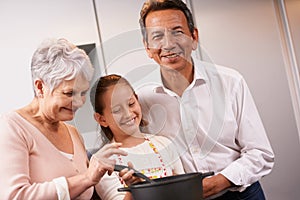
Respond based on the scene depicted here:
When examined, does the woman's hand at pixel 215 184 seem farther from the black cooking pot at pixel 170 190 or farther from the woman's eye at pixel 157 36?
the woman's eye at pixel 157 36

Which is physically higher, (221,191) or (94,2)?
(94,2)

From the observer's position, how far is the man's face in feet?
3.21

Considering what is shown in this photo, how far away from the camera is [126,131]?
3.02 feet

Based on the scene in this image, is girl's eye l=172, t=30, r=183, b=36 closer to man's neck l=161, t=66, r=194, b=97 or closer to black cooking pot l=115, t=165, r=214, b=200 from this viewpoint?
man's neck l=161, t=66, r=194, b=97

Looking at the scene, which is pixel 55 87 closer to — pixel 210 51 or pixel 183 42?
pixel 183 42

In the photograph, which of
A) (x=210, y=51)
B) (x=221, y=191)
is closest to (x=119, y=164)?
(x=221, y=191)

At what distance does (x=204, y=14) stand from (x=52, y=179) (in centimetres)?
62

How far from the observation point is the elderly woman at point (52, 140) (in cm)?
84

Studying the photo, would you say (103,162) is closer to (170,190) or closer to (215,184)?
(170,190)

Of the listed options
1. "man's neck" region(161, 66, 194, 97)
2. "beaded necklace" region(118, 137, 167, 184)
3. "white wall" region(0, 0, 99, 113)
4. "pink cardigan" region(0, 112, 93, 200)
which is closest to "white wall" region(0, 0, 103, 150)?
"white wall" region(0, 0, 99, 113)

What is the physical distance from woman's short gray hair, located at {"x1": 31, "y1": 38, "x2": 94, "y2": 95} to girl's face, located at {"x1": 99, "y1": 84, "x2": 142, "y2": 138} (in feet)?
0.28

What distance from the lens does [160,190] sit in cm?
74

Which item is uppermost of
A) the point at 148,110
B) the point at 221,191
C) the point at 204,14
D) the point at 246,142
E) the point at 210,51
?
the point at 204,14

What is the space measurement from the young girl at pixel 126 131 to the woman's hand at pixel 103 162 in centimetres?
2
